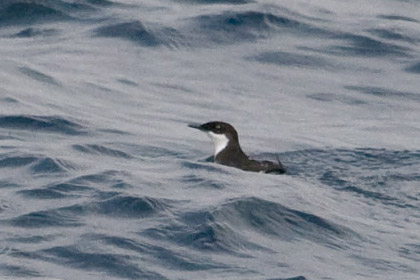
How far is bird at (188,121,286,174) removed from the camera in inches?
570

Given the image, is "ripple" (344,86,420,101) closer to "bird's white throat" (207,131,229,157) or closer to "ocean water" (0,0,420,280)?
"ocean water" (0,0,420,280)

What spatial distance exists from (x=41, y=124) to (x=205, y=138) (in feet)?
7.22

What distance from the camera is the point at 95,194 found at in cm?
1272

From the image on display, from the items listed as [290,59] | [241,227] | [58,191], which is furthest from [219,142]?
[290,59]

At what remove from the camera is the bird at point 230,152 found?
1449cm

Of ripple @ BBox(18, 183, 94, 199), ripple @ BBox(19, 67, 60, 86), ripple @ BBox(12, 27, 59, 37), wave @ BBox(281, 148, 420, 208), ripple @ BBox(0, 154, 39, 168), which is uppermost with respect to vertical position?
ripple @ BBox(18, 183, 94, 199)

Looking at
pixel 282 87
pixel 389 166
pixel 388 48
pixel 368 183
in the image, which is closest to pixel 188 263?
pixel 368 183

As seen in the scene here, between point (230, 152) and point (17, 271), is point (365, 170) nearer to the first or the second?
point (230, 152)

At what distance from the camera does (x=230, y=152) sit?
15141 millimetres

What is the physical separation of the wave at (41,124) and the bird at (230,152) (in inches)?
57.0

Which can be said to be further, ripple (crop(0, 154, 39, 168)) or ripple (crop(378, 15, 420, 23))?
ripple (crop(378, 15, 420, 23))

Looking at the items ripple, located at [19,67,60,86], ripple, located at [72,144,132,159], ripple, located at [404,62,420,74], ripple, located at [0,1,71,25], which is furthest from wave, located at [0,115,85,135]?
ripple, located at [404,62,420,74]

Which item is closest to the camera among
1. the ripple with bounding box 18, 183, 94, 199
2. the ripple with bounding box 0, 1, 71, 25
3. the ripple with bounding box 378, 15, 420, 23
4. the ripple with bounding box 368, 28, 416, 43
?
the ripple with bounding box 18, 183, 94, 199

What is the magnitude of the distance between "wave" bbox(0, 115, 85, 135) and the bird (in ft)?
4.75
